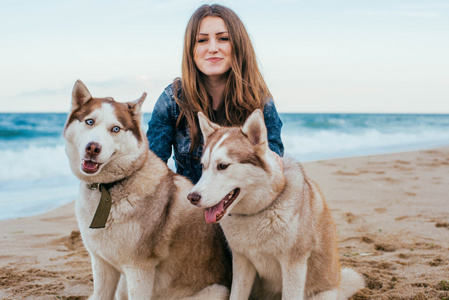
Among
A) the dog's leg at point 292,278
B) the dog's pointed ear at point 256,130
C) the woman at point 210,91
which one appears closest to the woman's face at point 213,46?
the woman at point 210,91

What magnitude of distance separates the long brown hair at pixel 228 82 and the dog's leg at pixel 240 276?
126 centimetres

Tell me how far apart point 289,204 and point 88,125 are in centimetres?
139

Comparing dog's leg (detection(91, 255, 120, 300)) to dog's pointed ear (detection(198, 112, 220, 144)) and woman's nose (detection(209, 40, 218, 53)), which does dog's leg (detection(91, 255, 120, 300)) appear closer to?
dog's pointed ear (detection(198, 112, 220, 144))

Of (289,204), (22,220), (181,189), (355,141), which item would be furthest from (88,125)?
(355,141)

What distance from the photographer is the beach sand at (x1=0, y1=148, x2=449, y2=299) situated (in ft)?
11.5

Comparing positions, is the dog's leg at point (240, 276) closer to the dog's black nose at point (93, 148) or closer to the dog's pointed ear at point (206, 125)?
the dog's pointed ear at point (206, 125)

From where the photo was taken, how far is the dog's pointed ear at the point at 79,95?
274 cm

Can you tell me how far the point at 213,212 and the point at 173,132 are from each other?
1.55 m

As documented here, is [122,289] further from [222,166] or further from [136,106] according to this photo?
[136,106]

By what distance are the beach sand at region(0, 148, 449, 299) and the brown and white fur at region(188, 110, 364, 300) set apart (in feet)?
2.58

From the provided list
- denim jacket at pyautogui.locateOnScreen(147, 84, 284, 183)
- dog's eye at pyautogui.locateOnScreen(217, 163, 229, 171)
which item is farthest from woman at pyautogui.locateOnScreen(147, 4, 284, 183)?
dog's eye at pyautogui.locateOnScreen(217, 163, 229, 171)

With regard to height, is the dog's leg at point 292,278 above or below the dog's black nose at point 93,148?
below

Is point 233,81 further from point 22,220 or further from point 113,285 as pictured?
point 22,220

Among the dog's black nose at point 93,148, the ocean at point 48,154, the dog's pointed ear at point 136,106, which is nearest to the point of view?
the dog's black nose at point 93,148
